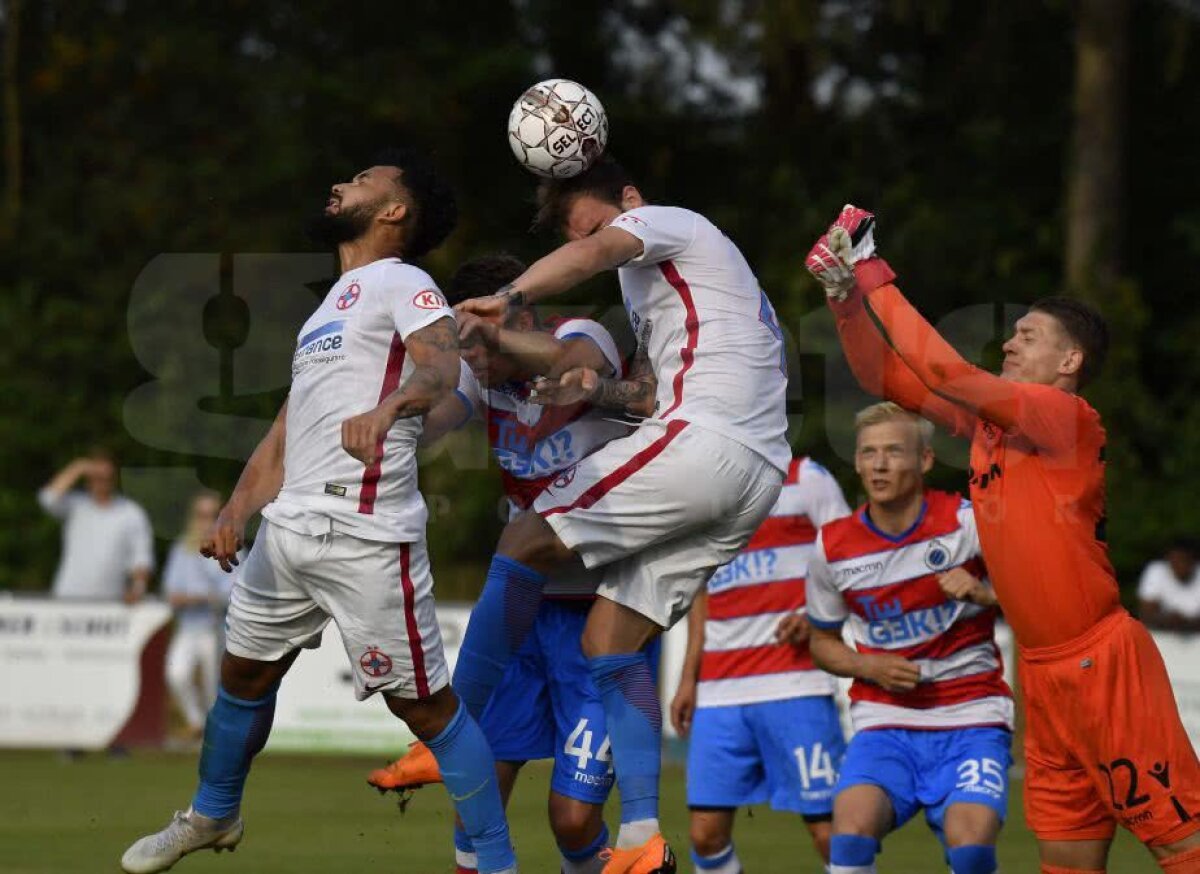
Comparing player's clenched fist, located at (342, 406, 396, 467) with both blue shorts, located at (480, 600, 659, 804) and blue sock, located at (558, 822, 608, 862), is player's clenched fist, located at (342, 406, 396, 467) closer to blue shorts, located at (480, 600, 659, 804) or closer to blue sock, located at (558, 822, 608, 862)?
blue shorts, located at (480, 600, 659, 804)

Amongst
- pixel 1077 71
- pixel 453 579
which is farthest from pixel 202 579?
pixel 1077 71

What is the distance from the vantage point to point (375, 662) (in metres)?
6.27

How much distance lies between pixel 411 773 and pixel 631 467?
A: 1325 millimetres

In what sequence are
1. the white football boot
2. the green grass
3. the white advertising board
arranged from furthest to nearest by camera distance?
the white advertising board < the green grass < the white football boot

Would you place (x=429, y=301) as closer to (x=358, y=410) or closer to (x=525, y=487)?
(x=358, y=410)

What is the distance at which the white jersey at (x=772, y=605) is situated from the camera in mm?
8875

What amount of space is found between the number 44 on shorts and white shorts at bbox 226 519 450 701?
107 centimetres

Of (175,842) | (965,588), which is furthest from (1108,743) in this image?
(175,842)

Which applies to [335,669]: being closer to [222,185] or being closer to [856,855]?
[856,855]

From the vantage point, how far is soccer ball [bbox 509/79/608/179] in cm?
655

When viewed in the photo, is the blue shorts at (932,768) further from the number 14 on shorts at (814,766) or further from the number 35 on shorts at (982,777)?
the number 14 on shorts at (814,766)

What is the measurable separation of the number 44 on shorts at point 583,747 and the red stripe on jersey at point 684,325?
1472mm

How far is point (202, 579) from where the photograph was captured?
15484 millimetres

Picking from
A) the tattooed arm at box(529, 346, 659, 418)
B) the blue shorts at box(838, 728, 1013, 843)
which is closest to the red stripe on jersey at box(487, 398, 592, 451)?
the tattooed arm at box(529, 346, 659, 418)
